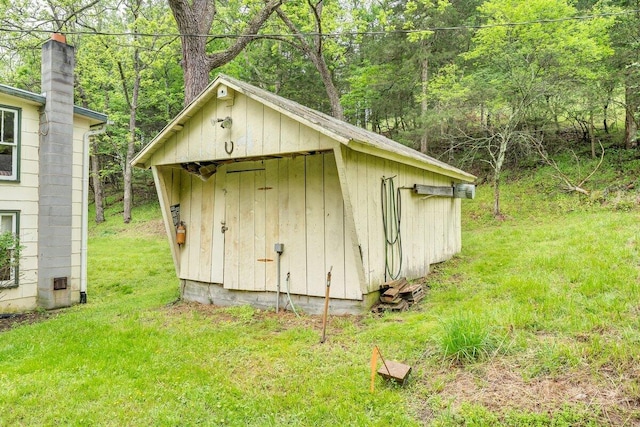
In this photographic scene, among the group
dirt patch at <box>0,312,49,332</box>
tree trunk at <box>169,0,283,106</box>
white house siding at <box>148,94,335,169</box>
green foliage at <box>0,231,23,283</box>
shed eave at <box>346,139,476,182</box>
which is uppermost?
tree trunk at <box>169,0,283,106</box>

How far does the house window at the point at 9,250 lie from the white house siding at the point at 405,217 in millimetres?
5441

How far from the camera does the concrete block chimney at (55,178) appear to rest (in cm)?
659

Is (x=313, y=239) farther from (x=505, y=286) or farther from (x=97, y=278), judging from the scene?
(x=97, y=278)

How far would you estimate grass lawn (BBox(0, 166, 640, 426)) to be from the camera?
2563 millimetres

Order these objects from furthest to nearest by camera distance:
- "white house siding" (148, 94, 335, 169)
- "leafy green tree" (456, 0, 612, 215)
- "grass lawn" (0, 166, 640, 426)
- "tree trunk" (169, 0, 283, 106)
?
"leafy green tree" (456, 0, 612, 215)
"tree trunk" (169, 0, 283, 106)
"white house siding" (148, 94, 335, 169)
"grass lawn" (0, 166, 640, 426)

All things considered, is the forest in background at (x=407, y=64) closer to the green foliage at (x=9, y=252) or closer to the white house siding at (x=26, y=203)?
the white house siding at (x=26, y=203)

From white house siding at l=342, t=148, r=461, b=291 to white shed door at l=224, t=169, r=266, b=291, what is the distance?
1537mm

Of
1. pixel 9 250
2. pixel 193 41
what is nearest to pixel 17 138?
pixel 9 250

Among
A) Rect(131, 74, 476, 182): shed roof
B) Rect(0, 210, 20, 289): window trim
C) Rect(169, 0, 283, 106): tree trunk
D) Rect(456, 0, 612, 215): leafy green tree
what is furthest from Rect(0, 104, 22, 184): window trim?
Rect(456, 0, 612, 215): leafy green tree

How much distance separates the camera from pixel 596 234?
22.7 ft

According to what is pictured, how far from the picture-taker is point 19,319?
6051 mm

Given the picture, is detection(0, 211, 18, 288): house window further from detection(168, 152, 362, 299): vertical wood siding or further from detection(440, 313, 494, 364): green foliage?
detection(440, 313, 494, 364): green foliage


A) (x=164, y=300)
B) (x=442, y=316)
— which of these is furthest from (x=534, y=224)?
(x=164, y=300)

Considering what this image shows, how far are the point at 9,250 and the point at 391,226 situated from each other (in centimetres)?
600
